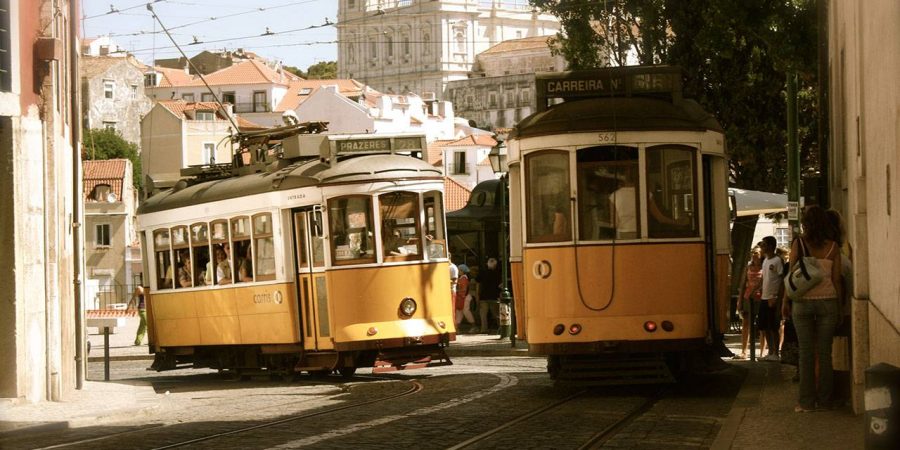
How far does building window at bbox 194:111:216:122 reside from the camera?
4536 inches

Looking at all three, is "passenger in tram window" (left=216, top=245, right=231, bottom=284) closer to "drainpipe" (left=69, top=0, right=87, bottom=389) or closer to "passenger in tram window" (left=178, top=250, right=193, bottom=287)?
"passenger in tram window" (left=178, top=250, right=193, bottom=287)

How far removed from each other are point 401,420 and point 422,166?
23.4 ft

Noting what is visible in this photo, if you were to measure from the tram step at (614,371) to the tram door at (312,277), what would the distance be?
506 cm

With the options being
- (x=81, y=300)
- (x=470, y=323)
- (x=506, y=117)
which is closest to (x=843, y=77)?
(x=81, y=300)

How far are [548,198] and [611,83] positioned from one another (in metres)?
1.67

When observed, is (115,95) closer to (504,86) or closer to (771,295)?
(504,86)

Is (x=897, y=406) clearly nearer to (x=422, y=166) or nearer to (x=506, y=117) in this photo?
(x=422, y=166)

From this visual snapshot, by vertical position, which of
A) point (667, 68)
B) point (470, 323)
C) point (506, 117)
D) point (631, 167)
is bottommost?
point (470, 323)

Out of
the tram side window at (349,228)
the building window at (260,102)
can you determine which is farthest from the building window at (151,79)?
the tram side window at (349,228)

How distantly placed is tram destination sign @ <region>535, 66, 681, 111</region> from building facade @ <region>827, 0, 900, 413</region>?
5.88 ft

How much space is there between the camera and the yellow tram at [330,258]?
66.9 feet

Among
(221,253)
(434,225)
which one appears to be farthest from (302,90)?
(434,225)

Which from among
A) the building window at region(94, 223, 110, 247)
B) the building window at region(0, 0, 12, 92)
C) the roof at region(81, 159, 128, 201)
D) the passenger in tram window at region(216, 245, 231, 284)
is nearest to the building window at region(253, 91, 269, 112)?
the roof at region(81, 159, 128, 201)

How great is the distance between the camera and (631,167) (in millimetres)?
15961
